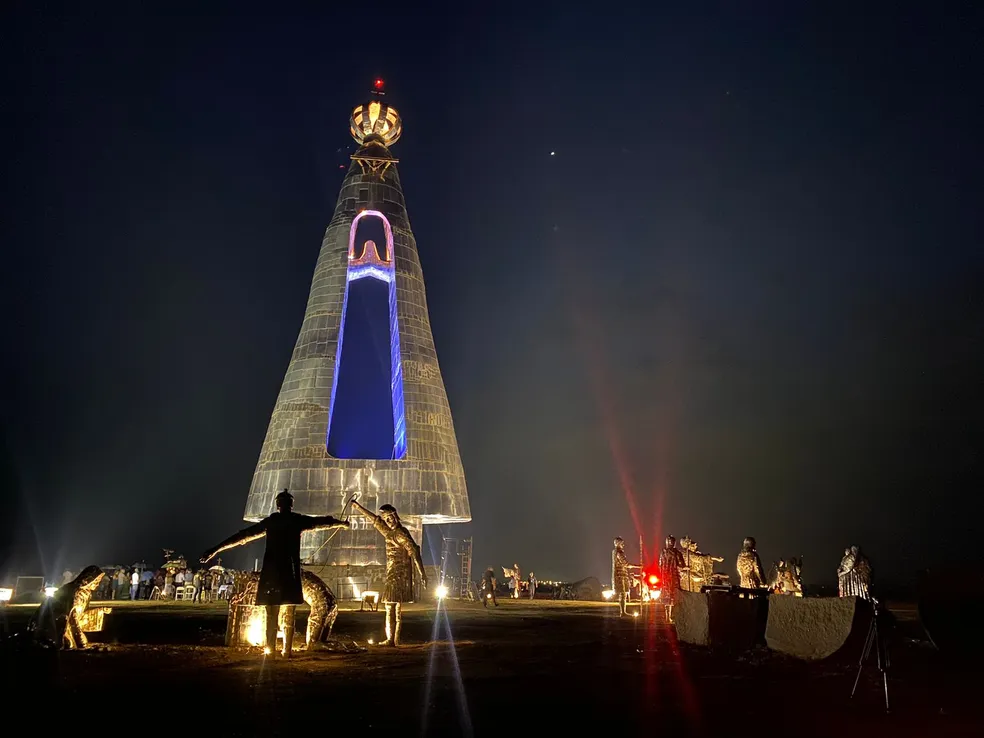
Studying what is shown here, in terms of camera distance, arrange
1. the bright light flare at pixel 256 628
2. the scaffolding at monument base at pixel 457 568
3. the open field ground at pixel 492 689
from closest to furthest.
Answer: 1. the open field ground at pixel 492 689
2. the bright light flare at pixel 256 628
3. the scaffolding at monument base at pixel 457 568

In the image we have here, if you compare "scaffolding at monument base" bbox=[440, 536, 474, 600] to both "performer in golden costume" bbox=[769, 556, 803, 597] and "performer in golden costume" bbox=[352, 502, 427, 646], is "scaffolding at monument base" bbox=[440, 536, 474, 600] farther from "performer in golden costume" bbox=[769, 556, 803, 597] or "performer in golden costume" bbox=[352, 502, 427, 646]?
"performer in golden costume" bbox=[352, 502, 427, 646]

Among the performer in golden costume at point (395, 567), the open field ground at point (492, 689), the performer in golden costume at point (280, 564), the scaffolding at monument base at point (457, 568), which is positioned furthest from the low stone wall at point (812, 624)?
the scaffolding at monument base at point (457, 568)

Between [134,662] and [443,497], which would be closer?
[134,662]

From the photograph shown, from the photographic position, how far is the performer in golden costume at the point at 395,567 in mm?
11336

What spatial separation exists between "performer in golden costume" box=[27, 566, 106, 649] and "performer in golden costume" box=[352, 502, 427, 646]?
402 centimetres

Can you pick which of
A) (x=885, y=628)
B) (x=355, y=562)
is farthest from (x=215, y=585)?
(x=885, y=628)

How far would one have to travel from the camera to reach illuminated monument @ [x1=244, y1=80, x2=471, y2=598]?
24812 mm

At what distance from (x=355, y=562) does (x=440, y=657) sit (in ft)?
49.6

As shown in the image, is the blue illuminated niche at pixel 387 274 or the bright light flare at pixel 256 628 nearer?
the bright light flare at pixel 256 628

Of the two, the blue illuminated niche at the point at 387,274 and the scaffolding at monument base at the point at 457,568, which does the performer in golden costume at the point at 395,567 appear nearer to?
the blue illuminated niche at the point at 387,274

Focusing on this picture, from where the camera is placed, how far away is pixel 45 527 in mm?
37312

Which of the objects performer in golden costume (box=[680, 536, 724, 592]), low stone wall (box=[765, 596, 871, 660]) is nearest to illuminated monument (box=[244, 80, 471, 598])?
performer in golden costume (box=[680, 536, 724, 592])

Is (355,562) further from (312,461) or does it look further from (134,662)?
(134,662)

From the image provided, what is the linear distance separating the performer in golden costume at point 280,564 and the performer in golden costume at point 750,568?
415 inches
